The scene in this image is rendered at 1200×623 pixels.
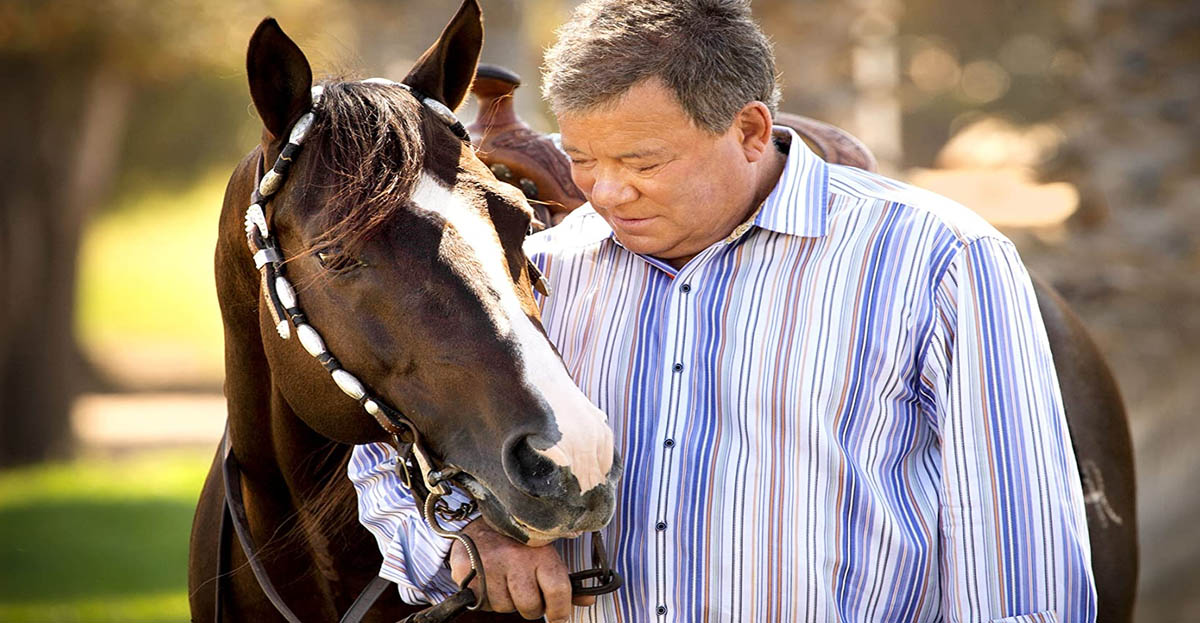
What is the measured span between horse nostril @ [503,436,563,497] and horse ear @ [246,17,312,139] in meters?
0.65

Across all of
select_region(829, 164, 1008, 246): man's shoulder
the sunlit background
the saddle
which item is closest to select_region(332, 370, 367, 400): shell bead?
the sunlit background

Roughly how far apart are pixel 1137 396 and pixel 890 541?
3713mm

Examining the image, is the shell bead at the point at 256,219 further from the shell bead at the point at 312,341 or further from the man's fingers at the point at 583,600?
the man's fingers at the point at 583,600

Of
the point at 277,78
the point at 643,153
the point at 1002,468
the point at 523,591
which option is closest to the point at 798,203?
the point at 643,153

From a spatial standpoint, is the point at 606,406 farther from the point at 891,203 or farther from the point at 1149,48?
the point at 1149,48

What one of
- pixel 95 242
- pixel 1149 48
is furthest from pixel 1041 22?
pixel 95 242

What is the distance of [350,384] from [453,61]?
0.63 meters

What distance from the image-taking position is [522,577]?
1.76 meters

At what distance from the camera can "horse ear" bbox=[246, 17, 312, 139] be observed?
71.7 inches

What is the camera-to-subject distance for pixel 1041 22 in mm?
16062

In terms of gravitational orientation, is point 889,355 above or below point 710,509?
→ above

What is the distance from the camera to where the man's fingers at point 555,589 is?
5.75ft

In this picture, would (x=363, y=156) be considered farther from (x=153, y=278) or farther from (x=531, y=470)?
(x=153, y=278)

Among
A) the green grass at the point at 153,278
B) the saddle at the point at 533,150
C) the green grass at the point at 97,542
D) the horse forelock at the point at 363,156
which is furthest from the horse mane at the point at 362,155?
the green grass at the point at 153,278
